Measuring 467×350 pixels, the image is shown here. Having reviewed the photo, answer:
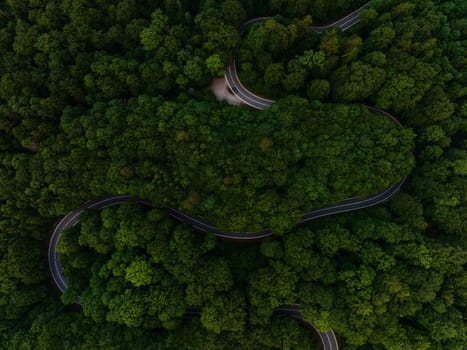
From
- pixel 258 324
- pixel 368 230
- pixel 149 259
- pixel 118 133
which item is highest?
pixel 118 133

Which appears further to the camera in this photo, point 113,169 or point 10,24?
point 10,24

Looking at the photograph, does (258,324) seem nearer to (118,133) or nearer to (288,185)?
(288,185)

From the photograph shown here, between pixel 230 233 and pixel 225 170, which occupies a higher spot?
pixel 225 170

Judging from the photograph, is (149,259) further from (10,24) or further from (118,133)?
(10,24)

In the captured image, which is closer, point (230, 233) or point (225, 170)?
point (225, 170)

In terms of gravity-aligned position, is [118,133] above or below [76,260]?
above

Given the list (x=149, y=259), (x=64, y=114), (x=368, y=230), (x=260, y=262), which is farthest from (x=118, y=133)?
(x=368, y=230)

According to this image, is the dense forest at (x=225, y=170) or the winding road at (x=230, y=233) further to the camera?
the winding road at (x=230, y=233)

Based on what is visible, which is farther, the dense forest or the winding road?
the winding road
